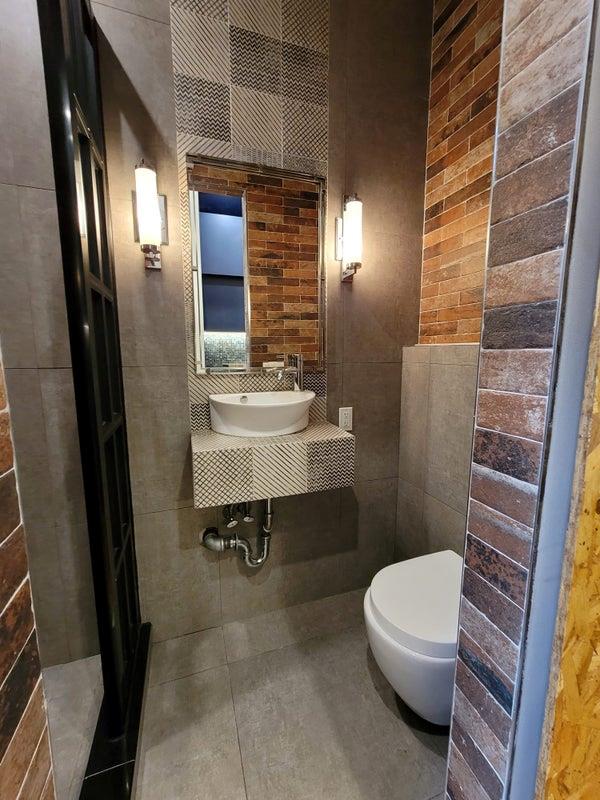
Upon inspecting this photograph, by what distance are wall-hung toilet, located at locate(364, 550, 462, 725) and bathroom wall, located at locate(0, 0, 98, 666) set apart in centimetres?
121

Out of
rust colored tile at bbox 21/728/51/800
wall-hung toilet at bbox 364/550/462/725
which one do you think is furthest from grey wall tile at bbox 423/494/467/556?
rust colored tile at bbox 21/728/51/800

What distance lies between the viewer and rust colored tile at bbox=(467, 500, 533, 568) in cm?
54

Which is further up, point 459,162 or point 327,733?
point 459,162

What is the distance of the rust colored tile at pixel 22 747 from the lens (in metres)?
0.53

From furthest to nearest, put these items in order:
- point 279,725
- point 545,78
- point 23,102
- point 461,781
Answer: point 279,725 → point 23,102 → point 461,781 → point 545,78

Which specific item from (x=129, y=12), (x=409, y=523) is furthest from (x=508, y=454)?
(x=129, y=12)

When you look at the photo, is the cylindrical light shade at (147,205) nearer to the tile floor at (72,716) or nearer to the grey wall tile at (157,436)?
the grey wall tile at (157,436)

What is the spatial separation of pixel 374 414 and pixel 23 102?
1871 millimetres

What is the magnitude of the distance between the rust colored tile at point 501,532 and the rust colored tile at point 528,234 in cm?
41

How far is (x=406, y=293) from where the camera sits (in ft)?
6.15

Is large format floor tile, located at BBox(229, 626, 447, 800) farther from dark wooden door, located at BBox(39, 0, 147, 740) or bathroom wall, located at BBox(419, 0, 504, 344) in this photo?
bathroom wall, located at BBox(419, 0, 504, 344)

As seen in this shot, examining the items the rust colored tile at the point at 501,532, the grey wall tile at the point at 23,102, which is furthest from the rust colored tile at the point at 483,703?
the grey wall tile at the point at 23,102

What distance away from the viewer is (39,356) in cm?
131

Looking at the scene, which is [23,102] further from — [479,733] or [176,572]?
[479,733]
